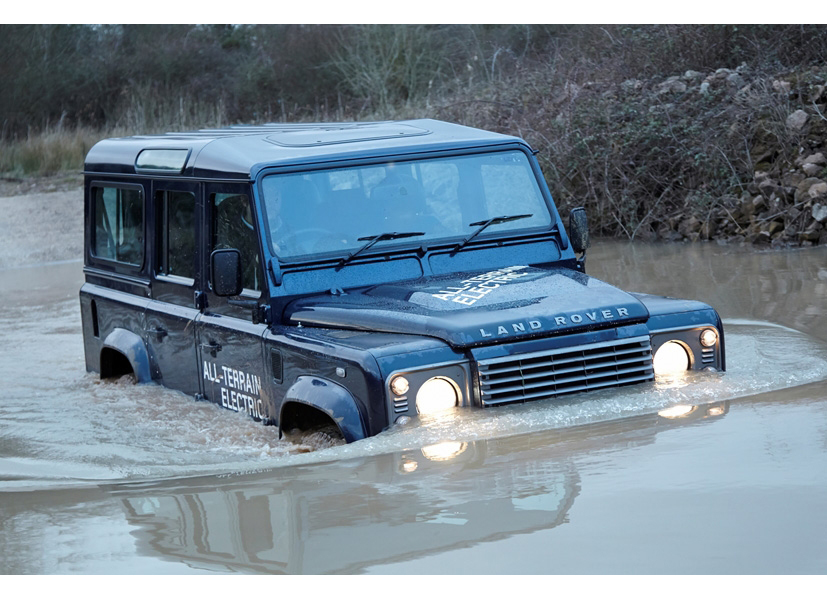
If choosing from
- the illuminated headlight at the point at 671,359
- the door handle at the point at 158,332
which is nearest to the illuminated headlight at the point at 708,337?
the illuminated headlight at the point at 671,359

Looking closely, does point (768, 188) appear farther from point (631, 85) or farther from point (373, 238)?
point (373, 238)

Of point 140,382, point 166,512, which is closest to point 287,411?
point 166,512

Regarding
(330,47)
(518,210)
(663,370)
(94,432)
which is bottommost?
(94,432)

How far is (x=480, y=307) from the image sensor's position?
5.52 metres

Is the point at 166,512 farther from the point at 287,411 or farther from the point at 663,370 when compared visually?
the point at 663,370

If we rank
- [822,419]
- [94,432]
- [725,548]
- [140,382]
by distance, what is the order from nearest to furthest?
[725,548] < [822,419] < [94,432] < [140,382]

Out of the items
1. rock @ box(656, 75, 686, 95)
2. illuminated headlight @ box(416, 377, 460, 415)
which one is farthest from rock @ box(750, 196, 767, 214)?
illuminated headlight @ box(416, 377, 460, 415)

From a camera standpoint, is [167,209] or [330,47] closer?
[167,209]

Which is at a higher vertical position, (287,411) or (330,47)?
(330,47)

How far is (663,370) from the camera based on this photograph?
5.80 metres

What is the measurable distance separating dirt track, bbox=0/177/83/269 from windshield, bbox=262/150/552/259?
13.5 meters

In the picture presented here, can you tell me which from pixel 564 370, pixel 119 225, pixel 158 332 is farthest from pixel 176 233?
pixel 564 370

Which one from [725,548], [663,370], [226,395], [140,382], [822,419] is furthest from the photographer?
[140,382]

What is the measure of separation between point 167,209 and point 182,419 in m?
1.31
